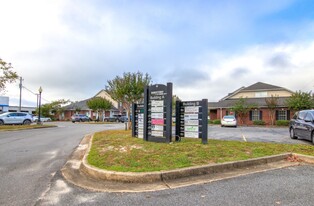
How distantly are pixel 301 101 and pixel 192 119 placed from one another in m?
25.5

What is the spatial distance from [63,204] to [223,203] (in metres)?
2.72

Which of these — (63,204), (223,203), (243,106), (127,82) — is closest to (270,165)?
(223,203)

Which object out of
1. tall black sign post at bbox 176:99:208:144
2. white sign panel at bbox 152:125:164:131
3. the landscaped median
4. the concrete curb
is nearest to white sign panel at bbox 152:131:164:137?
white sign panel at bbox 152:125:164:131

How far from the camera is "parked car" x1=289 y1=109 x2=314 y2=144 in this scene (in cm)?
1116

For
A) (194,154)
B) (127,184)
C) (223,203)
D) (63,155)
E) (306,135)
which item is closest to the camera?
(223,203)

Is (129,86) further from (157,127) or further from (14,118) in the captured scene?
(14,118)

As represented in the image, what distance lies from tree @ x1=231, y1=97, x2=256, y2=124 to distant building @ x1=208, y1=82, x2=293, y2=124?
0.70m

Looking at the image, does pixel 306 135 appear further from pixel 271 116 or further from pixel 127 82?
pixel 271 116

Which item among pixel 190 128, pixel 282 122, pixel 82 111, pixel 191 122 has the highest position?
pixel 82 111

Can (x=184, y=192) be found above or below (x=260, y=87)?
below

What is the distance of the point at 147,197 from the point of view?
14.3 ft

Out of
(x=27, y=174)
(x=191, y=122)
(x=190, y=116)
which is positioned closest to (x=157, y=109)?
(x=190, y=116)

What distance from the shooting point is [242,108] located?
3269 cm

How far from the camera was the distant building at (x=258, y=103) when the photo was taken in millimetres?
32438
